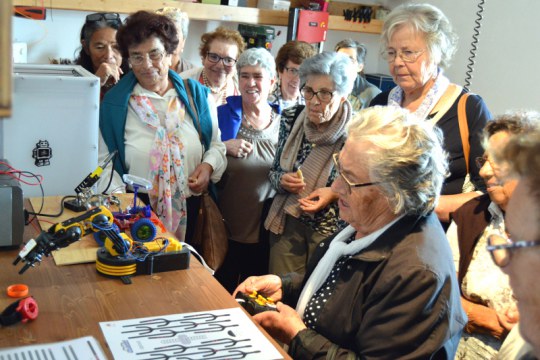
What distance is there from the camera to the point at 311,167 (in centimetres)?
279

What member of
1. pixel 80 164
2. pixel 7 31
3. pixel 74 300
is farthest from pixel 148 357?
pixel 80 164

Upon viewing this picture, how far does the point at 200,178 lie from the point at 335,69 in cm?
77

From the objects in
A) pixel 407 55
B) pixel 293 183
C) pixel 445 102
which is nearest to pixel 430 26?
pixel 407 55

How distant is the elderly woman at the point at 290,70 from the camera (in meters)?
3.82

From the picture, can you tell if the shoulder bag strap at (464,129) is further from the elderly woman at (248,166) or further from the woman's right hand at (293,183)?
the elderly woman at (248,166)

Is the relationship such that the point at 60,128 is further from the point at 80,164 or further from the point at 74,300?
the point at 74,300

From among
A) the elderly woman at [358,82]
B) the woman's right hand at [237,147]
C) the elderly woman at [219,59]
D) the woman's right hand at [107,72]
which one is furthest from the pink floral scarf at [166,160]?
the elderly woman at [358,82]

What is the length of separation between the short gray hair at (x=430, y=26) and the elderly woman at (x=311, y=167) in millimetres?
296

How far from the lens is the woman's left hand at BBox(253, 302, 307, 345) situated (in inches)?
70.1

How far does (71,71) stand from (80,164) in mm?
391

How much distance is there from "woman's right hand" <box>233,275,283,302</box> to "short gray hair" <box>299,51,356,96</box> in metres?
1.04

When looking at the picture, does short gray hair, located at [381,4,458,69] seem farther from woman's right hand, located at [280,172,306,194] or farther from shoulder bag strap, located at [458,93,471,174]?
woman's right hand, located at [280,172,306,194]

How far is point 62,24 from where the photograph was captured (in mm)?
4762

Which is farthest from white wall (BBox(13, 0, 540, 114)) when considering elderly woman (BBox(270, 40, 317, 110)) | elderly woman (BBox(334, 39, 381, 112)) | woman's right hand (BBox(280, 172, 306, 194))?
woman's right hand (BBox(280, 172, 306, 194))
